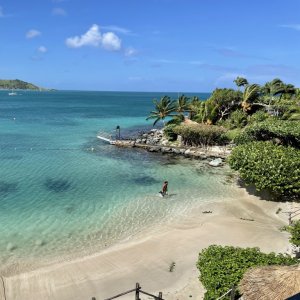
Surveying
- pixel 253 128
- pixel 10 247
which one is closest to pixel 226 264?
pixel 10 247

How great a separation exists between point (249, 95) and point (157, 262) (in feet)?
139

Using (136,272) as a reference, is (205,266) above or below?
above

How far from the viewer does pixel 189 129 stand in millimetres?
48281

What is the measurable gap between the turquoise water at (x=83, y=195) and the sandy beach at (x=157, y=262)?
1.36 metres

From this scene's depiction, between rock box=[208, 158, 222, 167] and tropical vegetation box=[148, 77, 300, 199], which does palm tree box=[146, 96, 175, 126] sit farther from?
rock box=[208, 158, 222, 167]

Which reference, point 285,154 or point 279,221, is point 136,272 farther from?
point 285,154

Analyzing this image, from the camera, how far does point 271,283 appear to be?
41.0 feet

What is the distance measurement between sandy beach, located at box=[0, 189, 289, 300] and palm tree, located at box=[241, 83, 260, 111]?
108ft

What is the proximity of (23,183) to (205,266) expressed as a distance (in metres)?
21.7

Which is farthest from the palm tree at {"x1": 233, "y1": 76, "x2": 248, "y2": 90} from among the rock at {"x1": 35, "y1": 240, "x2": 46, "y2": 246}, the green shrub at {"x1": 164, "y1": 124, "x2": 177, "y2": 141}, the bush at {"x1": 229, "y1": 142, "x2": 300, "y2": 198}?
the rock at {"x1": 35, "y1": 240, "x2": 46, "y2": 246}

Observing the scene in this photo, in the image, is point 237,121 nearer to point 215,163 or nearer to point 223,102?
point 223,102

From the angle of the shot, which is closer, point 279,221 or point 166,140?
point 279,221

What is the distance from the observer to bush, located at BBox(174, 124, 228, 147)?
156 feet

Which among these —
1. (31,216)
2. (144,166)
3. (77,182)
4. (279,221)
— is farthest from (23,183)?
(279,221)
